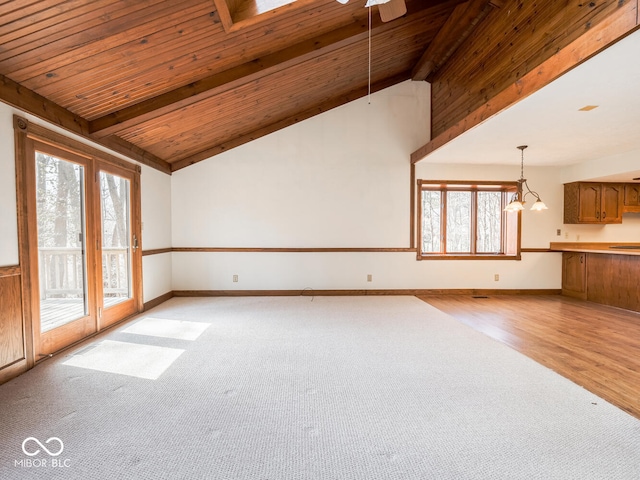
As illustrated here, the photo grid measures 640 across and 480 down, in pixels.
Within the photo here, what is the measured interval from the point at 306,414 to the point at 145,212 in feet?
13.0

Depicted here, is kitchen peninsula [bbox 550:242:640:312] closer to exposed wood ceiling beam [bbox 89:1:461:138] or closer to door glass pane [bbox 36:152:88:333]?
exposed wood ceiling beam [bbox 89:1:461:138]

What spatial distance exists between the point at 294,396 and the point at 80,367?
191cm

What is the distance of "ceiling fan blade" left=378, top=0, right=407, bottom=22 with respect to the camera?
231 centimetres

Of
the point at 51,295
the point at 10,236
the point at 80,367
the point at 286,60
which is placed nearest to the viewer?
the point at 10,236

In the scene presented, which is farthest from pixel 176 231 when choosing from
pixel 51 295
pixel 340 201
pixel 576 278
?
pixel 576 278

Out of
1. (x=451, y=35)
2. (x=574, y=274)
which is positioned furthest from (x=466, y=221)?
(x=451, y=35)

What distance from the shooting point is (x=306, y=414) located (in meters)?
1.91

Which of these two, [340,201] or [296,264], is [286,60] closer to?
[340,201]

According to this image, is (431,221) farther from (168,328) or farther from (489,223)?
(168,328)

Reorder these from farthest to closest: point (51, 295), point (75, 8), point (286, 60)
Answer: point (51, 295) → point (286, 60) → point (75, 8)

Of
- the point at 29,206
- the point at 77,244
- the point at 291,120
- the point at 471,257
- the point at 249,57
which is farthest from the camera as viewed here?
the point at 471,257

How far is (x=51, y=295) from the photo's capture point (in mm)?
3779

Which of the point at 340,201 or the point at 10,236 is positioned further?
the point at 340,201

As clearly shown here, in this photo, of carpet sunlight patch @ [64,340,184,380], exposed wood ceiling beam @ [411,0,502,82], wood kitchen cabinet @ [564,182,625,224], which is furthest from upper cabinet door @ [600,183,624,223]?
carpet sunlight patch @ [64,340,184,380]
